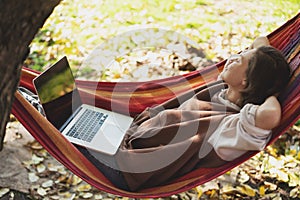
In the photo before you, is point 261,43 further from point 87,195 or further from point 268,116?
point 87,195

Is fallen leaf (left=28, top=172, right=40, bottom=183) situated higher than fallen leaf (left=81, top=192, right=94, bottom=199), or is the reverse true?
fallen leaf (left=28, top=172, right=40, bottom=183)

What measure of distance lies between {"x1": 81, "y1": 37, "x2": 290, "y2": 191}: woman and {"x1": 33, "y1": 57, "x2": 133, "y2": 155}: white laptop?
Answer: 0.06m

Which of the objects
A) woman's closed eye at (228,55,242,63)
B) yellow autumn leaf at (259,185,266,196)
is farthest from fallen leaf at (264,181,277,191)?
woman's closed eye at (228,55,242,63)

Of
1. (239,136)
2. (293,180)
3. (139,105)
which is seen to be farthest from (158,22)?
(239,136)

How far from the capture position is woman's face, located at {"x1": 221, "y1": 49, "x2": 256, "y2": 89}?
193 cm

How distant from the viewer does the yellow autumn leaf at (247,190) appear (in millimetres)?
2266

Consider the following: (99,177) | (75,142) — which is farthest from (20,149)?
(99,177)

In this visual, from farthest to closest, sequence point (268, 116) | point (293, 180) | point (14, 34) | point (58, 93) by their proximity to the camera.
Result: point (293, 180)
point (58, 93)
point (268, 116)
point (14, 34)

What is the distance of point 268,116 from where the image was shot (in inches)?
67.2

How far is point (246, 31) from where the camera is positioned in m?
3.63

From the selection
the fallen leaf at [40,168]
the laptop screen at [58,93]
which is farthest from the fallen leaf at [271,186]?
the fallen leaf at [40,168]

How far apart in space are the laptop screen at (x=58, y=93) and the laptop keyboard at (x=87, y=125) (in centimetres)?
7

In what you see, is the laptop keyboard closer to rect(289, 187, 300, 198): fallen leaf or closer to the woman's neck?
the woman's neck

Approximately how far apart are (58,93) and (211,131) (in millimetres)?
692
